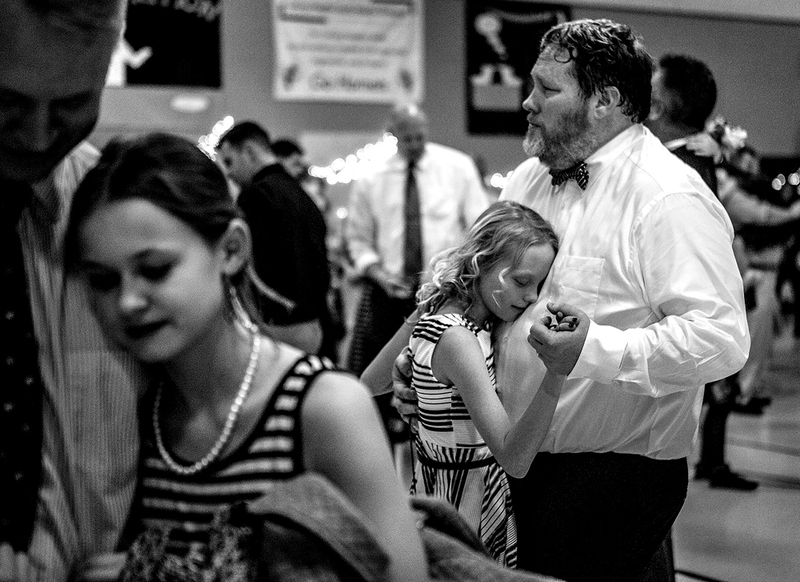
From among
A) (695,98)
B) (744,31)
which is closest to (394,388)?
(695,98)

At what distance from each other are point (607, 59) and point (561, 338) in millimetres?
752

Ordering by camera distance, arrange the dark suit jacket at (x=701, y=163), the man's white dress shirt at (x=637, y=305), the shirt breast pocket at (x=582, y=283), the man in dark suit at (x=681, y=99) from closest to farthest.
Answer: the man's white dress shirt at (x=637, y=305)
the shirt breast pocket at (x=582, y=283)
the dark suit jacket at (x=701, y=163)
the man in dark suit at (x=681, y=99)

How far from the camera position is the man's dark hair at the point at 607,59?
7.58 feet

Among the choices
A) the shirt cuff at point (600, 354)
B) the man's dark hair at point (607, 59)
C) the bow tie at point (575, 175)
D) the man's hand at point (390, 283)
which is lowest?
the man's hand at point (390, 283)

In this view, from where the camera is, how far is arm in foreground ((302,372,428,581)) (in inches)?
44.2

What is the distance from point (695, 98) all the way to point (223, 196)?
2.96 meters

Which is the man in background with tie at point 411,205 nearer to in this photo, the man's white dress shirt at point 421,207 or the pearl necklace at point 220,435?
the man's white dress shirt at point 421,207

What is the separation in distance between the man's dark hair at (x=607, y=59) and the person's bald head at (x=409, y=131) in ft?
10.9

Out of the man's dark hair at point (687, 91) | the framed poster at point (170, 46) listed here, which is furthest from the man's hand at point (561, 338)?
the framed poster at point (170, 46)

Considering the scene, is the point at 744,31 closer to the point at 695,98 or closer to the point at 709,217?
the point at 695,98

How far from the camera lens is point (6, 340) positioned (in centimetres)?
109

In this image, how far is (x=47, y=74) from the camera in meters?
1.04

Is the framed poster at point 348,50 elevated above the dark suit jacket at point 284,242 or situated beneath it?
elevated above

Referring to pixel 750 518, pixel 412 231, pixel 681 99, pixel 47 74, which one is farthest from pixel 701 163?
pixel 47 74
